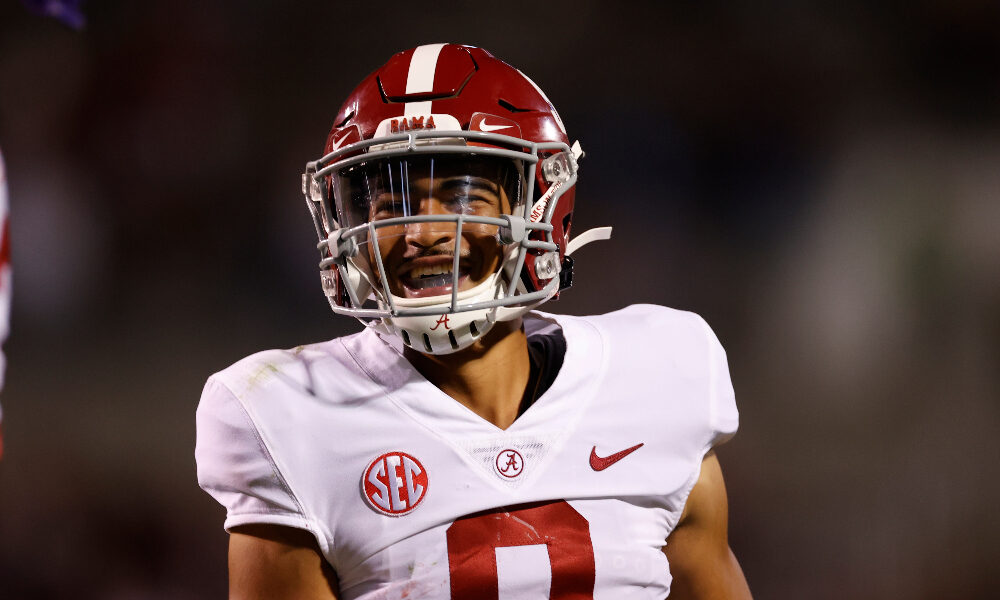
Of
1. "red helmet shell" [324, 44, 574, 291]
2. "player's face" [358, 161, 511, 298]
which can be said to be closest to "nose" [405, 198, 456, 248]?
"player's face" [358, 161, 511, 298]

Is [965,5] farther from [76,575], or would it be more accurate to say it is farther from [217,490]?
[76,575]

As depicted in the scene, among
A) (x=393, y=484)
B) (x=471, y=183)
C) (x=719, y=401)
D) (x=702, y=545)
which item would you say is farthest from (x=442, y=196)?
(x=702, y=545)

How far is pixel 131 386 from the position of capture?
2244 mm

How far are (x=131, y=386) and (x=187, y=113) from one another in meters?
0.68

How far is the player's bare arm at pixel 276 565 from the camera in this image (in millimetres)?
1200

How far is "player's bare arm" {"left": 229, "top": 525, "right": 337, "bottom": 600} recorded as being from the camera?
1.20 metres

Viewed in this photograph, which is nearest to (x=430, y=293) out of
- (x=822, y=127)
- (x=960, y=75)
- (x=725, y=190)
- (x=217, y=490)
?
(x=217, y=490)

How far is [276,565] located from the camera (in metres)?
1.20

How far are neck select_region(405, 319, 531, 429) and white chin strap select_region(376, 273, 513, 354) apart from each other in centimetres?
7

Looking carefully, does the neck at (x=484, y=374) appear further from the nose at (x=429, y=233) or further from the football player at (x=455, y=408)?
the nose at (x=429, y=233)

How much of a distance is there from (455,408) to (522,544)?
0.67ft

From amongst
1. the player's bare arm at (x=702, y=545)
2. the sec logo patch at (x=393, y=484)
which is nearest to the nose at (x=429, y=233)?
the sec logo patch at (x=393, y=484)

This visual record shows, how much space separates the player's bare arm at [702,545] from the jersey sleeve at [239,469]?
1.87 ft

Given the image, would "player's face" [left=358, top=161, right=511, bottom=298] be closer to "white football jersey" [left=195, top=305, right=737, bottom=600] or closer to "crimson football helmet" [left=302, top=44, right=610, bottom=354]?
"crimson football helmet" [left=302, top=44, right=610, bottom=354]
